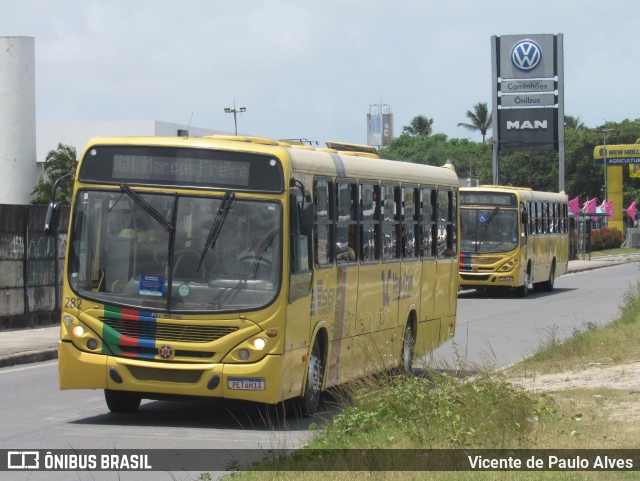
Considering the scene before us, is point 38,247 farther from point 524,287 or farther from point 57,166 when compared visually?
point 57,166

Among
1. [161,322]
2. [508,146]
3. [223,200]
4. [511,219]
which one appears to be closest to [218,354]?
[161,322]

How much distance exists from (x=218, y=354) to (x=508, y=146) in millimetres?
51891

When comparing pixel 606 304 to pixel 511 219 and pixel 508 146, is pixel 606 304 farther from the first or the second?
pixel 508 146

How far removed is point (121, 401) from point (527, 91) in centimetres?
5169

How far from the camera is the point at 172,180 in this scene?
11891mm

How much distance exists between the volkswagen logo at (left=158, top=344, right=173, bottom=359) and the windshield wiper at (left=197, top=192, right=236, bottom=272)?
767mm

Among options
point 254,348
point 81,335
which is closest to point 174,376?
point 254,348

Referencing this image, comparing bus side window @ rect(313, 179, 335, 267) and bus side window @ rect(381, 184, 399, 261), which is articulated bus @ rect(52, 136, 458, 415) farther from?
bus side window @ rect(381, 184, 399, 261)

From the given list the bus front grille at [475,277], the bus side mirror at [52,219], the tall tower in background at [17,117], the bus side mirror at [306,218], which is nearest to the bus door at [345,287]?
the bus side mirror at [306,218]

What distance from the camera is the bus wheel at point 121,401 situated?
12.6 metres

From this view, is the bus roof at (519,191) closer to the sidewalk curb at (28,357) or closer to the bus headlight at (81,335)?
the sidewalk curb at (28,357)

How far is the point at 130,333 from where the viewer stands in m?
11.6

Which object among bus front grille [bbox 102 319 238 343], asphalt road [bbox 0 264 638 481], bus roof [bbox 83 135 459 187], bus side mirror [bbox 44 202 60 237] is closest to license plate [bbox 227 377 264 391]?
asphalt road [bbox 0 264 638 481]

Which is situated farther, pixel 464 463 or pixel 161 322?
pixel 161 322
